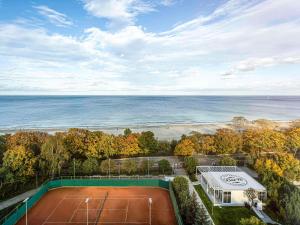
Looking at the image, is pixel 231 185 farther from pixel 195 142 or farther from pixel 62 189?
pixel 62 189

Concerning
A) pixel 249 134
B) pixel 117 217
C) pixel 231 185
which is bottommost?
pixel 117 217

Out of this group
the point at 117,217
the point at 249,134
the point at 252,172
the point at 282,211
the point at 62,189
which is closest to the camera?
the point at 282,211

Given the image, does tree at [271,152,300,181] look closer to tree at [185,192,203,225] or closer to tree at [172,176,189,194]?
tree at [172,176,189,194]

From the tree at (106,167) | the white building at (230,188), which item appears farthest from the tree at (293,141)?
the tree at (106,167)

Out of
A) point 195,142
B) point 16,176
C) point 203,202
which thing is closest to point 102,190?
point 16,176

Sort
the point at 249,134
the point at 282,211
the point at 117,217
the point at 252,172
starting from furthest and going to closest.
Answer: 1. the point at 249,134
2. the point at 252,172
3. the point at 117,217
4. the point at 282,211

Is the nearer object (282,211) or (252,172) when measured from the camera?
(282,211)

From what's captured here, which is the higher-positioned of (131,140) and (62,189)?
(131,140)
